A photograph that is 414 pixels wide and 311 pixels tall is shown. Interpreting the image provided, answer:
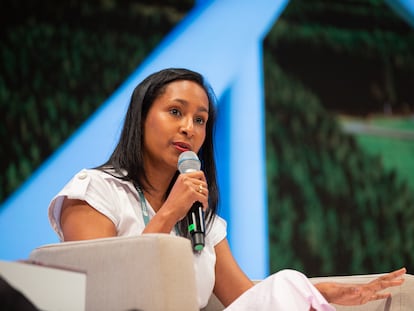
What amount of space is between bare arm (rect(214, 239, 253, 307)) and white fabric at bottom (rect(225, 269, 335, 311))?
23.7 inches

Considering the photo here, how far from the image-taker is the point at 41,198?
2842 mm

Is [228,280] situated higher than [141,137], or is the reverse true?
[141,137]

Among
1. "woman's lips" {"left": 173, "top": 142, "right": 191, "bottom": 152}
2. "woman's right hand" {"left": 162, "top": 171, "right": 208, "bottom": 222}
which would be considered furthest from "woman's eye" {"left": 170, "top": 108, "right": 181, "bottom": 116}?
"woman's right hand" {"left": 162, "top": 171, "right": 208, "bottom": 222}

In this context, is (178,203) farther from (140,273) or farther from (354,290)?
(354,290)

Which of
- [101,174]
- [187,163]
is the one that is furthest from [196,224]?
[101,174]

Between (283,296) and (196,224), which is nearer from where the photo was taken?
(283,296)

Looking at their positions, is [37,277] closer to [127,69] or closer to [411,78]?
[127,69]

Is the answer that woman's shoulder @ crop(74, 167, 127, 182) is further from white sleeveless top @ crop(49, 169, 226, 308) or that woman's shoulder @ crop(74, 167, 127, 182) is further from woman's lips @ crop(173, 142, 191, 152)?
woman's lips @ crop(173, 142, 191, 152)

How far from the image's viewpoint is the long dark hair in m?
1.91

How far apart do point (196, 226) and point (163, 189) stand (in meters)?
0.42

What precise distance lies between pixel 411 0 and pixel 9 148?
2.38 meters

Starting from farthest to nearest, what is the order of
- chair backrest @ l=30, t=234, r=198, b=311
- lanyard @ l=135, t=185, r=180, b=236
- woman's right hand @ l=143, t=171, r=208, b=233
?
lanyard @ l=135, t=185, r=180, b=236
woman's right hand @ l=143, t=171, r=208, b=233
chair backrest @ l=30, t=234, r=198, b=311

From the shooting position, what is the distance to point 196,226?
1589 millimetres

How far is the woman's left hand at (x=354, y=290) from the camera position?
1.65 metres
